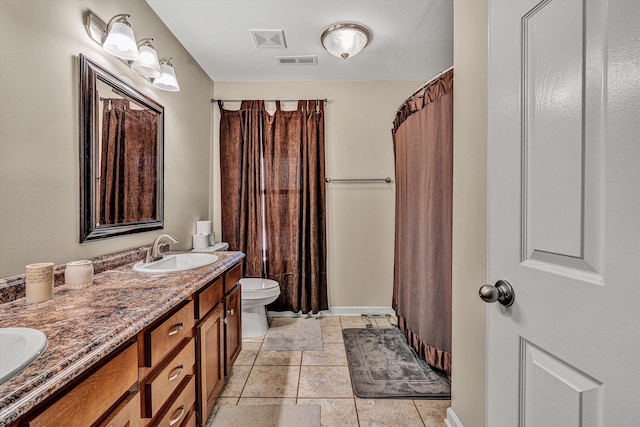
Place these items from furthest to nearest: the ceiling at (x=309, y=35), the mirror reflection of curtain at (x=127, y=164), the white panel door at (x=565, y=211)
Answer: the ceiling at (x=309, y=35)
the mirror reflection of curtain at (x=127, y=164)
the white panel door at (x=565, y=211)

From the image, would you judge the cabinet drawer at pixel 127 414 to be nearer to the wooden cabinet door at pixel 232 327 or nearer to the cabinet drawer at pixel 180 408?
the cabinet drawer at pixel 180 408

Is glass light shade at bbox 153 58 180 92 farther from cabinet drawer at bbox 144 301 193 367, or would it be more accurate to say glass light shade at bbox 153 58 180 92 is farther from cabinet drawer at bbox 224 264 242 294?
cabinet drawer at bbox 144 301 193 367

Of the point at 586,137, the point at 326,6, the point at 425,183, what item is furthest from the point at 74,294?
the point at 326,6

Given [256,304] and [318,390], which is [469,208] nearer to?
[318,390]

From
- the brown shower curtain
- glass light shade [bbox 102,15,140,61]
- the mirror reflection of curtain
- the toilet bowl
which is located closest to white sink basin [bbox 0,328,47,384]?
the mirror reflection of curtain

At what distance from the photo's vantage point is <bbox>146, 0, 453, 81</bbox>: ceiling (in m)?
1.82

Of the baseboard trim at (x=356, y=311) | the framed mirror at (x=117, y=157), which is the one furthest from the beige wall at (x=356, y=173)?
the framed mirror at (x=117, y=157)

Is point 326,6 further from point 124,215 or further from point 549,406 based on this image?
point 549,406

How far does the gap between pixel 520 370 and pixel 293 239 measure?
7.52 feet

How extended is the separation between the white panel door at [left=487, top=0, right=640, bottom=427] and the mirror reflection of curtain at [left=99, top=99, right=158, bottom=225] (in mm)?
1709

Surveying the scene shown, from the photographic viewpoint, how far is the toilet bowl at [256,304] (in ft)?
7.63

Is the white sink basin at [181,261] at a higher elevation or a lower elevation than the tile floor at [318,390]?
higher

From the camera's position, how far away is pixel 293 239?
284 cm

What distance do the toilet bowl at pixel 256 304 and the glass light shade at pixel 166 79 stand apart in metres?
1.53
